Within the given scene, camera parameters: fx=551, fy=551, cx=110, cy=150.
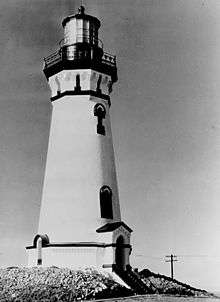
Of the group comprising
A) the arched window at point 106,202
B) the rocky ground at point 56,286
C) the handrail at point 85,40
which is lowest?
the rocky ground at point 56,286

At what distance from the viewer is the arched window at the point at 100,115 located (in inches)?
1001

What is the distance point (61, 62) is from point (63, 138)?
11.4 feet

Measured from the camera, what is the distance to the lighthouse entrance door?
24.0 meters

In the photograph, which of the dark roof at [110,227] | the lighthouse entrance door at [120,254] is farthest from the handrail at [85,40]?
the lighthouse entrance door at [120,254]

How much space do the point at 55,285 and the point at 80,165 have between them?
6210 millimetres

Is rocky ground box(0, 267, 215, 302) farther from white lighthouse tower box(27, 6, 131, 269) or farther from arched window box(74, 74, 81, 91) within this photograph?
arched window box(74, 74, 81, 91)

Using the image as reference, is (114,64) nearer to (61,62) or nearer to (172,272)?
(61,62)

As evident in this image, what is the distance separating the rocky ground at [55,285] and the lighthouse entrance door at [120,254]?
1.50 meters

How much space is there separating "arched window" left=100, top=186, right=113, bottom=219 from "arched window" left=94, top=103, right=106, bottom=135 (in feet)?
8.78

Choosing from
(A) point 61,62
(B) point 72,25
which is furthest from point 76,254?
(B) point 72,25

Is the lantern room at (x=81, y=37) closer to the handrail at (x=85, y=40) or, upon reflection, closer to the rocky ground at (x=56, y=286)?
the handrail at (x=85, y=40)

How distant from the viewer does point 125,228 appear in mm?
24297

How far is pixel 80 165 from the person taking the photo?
24688 mm

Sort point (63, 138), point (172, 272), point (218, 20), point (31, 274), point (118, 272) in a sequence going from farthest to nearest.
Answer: point (172, 272) → point (63, 138) → point (118, 272) → point (31, 274) → point (218, 20)
